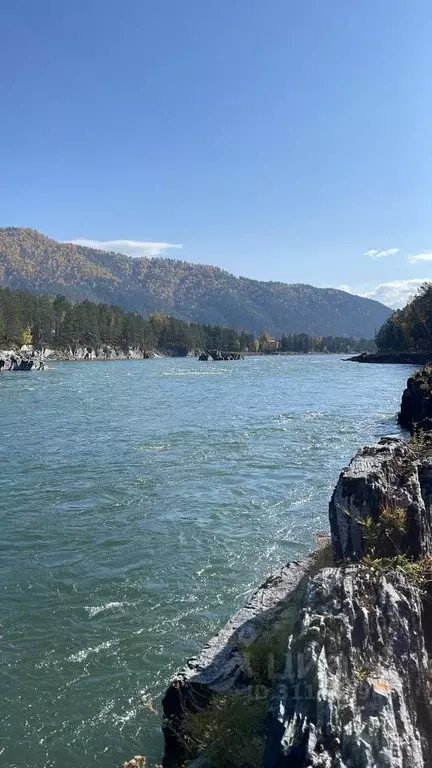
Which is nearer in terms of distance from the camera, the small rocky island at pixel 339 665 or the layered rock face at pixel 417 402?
the small rocky island at pixel 339 665

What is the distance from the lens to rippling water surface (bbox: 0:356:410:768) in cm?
972

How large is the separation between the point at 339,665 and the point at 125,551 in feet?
37.4

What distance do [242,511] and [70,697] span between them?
10.7 metres

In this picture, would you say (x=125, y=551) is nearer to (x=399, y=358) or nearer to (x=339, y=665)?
(x=339, y=665)

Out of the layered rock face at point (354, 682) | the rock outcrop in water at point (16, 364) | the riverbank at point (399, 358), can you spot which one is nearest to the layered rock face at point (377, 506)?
the layered rock face at point (354, 682)

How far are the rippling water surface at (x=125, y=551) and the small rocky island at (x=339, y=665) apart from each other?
6.49 feet

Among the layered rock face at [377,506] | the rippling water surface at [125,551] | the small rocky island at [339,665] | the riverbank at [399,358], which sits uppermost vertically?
the riverbank at [399,358]

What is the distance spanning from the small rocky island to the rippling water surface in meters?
1.98

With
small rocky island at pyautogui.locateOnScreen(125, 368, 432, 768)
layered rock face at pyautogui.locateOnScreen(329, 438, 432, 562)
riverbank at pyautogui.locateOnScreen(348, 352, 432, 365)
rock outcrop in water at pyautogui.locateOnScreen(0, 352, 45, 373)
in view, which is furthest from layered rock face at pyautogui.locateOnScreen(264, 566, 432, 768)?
riverbank at pyautogui.locateOnScreen(348, 352, 432, 365)

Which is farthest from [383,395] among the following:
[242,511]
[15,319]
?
[15,319]

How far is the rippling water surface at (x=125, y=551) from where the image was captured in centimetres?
972

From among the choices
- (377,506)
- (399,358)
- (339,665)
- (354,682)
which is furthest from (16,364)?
(354,682)

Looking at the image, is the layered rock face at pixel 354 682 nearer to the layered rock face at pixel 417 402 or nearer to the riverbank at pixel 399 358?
the layered rock face at pixel 417 402

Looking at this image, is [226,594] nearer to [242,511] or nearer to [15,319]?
[242,511]
